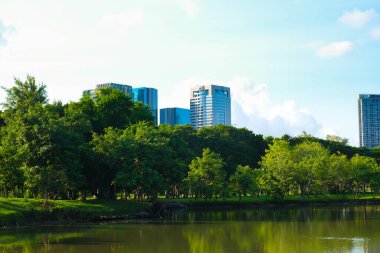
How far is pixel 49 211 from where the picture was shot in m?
44.0

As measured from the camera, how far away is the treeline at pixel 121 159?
4741 cm

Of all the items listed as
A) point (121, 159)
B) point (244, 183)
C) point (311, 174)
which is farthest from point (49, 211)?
point (311, 174)

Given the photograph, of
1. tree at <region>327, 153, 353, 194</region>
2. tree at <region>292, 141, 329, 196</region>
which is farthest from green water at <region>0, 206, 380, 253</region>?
tree at <region>327, 153, 353, 194</region>

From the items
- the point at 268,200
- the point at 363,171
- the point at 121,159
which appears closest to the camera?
the point at 121,159

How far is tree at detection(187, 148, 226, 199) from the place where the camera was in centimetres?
6844

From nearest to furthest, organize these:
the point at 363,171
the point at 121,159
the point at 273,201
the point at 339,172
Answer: the point at 121,159, the point at 273,201, the point at 339,172, the point at 363,171

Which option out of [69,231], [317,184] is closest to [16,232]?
[69,231]

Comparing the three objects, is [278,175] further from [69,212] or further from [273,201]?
[69,212]

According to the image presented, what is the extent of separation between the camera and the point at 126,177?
165 feet

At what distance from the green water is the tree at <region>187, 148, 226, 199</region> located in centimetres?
2339

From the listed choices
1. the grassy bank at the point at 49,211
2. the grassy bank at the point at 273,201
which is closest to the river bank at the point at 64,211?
the grassy bank at the point at 49,211

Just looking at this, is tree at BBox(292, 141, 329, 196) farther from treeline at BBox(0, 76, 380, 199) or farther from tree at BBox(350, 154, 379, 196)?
tree at BBox(350, 154, 379, 196)

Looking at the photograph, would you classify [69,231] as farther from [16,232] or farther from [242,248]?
[242,248]

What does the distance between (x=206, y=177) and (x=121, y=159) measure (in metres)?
20.8
